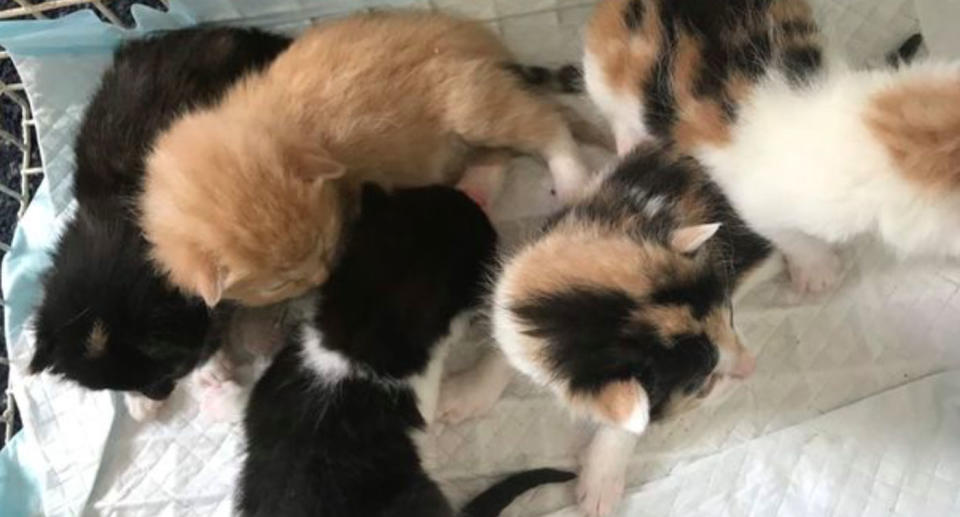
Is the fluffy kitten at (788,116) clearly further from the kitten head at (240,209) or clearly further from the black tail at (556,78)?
the kitten head at (240,209)

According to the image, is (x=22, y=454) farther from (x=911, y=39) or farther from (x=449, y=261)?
(x=911, y=39)

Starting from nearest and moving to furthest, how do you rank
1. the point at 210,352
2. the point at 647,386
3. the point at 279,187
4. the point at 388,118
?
the point at 647,386, the point at 279,187, the point at 388,118, the point at 210,352

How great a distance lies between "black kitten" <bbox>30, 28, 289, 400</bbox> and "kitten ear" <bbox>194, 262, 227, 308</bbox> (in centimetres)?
13

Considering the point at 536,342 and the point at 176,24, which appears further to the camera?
the point at 176,24

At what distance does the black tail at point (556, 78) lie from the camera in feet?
5.85

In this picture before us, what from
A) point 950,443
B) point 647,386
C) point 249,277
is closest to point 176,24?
point 249,277

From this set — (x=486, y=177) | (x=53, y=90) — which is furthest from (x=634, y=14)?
(x=53, y=90)

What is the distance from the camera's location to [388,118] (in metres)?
1.59

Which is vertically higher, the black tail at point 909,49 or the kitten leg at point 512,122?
the kitten leg at point 512,122

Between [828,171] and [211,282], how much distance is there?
2.82 ft

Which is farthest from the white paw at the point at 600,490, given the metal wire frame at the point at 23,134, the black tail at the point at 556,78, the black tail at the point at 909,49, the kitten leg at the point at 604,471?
the metal wire frame at the point at 23,134

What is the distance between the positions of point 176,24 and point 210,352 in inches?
23.1

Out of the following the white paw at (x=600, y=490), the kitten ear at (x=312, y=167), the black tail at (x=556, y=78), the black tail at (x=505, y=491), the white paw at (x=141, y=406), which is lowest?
the white paw at (x=600, y=490)

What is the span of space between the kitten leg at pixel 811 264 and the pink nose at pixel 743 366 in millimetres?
245
